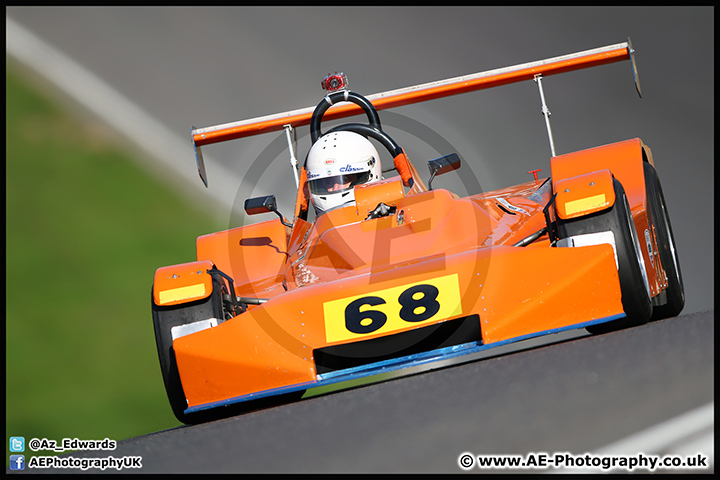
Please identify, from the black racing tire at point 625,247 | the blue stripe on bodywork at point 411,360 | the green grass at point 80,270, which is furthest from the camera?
the green grass at point 80,270

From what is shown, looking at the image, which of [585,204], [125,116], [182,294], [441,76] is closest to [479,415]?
[585,204]

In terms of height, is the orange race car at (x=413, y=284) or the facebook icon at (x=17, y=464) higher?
the orange race car at (x=413, y=284)

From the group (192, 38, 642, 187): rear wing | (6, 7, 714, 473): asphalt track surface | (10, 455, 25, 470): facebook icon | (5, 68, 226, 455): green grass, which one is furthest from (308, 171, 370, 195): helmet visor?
(10, 455, 25, 470): facebook icon

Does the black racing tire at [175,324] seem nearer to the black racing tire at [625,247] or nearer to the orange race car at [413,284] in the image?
the orange race car at [413,284]

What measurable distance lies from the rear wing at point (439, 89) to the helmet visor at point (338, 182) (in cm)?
93

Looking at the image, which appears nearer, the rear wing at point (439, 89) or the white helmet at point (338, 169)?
the white helmet at point (338, 169)

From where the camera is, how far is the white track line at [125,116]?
32.8 ft

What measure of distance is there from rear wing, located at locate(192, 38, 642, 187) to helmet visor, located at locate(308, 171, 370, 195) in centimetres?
A: 93

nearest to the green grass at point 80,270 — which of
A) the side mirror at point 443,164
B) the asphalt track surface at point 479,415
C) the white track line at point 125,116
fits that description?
the white track line at point 125,116

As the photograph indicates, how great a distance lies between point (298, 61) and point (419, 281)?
864 centimetres

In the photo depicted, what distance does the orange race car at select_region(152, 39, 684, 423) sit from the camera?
9.80ft

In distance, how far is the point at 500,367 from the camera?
2.54 meters

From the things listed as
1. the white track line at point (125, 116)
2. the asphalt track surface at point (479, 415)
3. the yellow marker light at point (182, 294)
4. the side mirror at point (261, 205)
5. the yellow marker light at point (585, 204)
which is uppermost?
the white track line at point (125, 116)

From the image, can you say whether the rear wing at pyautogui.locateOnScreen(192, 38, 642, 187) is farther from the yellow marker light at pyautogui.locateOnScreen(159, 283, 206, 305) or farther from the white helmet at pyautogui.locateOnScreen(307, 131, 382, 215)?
the yellow marker light at pyautogui.locateOnScreen(159, 283, 206, 305)
